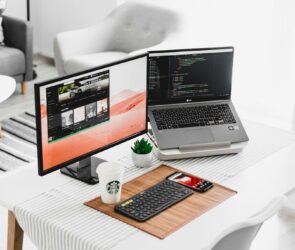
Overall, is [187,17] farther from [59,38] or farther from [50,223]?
[50,223]

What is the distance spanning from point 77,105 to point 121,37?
274 centimetres

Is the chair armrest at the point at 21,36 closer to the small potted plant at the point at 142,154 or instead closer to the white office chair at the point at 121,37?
the white office chair at the point at 121,37

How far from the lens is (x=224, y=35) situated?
15.8ft

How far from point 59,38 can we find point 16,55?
501 millimetres

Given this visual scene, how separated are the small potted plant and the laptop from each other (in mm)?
71

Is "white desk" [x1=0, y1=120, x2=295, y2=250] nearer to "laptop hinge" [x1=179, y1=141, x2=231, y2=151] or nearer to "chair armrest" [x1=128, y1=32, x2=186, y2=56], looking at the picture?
"laptop hinge" [x1=179, y1=141, x2=231, y2=151]

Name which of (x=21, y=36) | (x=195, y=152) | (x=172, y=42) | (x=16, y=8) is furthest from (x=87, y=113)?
(x=16, y=8)

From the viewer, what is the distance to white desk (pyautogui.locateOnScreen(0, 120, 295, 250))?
2072 mm

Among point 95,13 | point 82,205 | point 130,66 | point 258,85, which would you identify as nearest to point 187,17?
point 258,85

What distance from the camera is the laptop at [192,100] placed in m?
2.65

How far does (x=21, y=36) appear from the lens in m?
5.22

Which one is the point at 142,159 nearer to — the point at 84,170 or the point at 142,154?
the point at 142,154

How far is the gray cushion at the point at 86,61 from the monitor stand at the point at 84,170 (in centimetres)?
223

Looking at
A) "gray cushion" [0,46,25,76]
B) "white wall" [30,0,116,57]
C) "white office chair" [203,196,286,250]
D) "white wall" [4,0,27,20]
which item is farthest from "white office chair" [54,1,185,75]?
"white office chair" [203,196,286,250]
